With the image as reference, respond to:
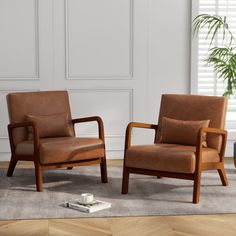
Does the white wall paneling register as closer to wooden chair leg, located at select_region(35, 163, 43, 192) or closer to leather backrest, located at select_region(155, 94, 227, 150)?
leather backrest, located at select_region(155, 94, 227, 150)

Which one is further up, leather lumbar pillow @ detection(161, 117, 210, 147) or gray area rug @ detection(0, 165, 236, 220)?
leather lumbar pillow @ detection(161, 117, 210, 147)

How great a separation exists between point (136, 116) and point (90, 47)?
895 millimetres

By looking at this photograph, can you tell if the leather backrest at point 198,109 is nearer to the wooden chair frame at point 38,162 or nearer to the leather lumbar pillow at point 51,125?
the wooden chair frame at point 38,162

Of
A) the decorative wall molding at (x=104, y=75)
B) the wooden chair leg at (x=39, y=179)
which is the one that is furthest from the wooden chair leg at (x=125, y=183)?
the decorative wall molding at (x=104, y=75)

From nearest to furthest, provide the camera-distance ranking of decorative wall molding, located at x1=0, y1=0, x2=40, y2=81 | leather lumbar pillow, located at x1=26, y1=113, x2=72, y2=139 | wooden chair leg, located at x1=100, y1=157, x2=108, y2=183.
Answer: wooden chair leg, located at x1=100, y1=157, x2=108, y2=183, leather lumbar pillow, located at x1=26, y1=113, x2=72, y2=139, decorative wall molding, located at x1=0, y1=0, x2=40, y2=81

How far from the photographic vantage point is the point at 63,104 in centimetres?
579

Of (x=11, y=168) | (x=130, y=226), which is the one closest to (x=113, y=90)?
(x=11, y=168)

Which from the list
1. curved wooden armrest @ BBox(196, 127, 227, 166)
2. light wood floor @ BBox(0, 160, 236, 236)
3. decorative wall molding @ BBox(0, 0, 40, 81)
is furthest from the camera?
decorative wall molding @ BBox(0, 0, 40, 81)

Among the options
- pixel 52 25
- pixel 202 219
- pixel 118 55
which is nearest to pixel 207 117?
pixel 202 219

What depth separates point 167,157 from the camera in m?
4.68

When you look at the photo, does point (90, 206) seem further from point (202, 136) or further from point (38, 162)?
point (202, 136)

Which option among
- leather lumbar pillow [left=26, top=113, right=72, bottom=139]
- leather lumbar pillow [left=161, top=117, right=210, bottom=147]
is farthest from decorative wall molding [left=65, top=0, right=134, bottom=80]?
leather lumbar pillow [left=161, top=117, right=210, bottom=147]

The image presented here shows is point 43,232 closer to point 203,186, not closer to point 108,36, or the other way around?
point 203,186

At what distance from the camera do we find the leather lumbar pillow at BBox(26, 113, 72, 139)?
5.48m
